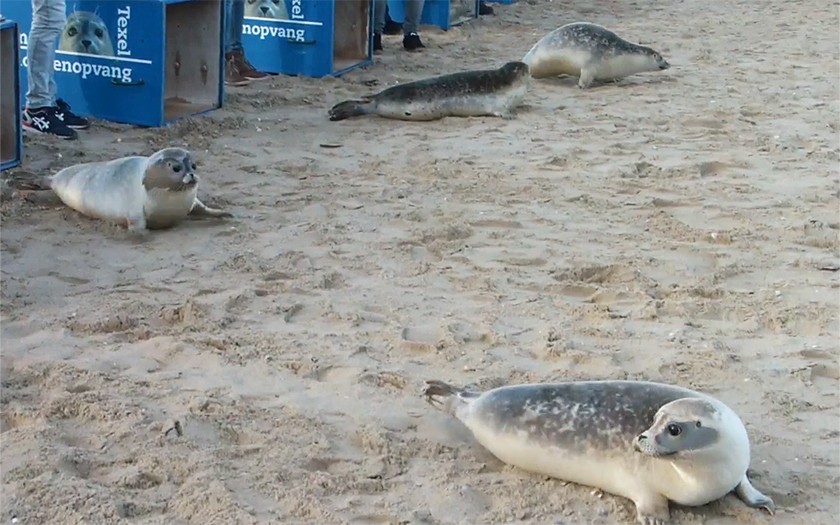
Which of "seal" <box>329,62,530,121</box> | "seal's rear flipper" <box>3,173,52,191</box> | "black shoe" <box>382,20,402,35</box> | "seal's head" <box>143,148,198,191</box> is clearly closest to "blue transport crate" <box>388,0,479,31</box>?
"black shoe" <box>382,20,402,35</box>

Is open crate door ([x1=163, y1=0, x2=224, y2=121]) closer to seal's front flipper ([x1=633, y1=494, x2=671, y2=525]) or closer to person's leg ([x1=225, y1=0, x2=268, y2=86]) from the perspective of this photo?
person's leg ([x1=225, y1=0, x2=268, y2=86])

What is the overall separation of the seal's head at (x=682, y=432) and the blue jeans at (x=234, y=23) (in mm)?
4463

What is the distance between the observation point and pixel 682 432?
2.08 m

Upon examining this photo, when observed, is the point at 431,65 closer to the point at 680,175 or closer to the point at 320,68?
the point at 320,68

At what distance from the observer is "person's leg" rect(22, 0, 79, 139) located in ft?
16.1

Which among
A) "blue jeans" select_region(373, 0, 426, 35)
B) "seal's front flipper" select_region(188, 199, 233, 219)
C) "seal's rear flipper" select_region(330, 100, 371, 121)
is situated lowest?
"seal's front flipper" select_region(188, 199, 233, 219)

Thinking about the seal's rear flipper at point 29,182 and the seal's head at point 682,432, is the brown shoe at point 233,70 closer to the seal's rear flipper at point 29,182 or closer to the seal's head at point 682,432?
the seal's rear flipper at point 29,182

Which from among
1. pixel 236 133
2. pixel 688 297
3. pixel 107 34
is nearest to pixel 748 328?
pixel 688 297

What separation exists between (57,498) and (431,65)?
545 cm

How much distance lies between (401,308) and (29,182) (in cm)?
174

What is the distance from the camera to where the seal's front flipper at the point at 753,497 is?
7.21ft

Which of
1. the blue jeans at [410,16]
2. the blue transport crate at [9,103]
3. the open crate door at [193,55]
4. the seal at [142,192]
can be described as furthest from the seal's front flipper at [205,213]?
the blue jeans at [410,16]

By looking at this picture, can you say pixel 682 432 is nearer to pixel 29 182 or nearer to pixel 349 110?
pixel 29 182

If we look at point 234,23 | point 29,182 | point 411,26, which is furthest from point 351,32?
point 29,182
